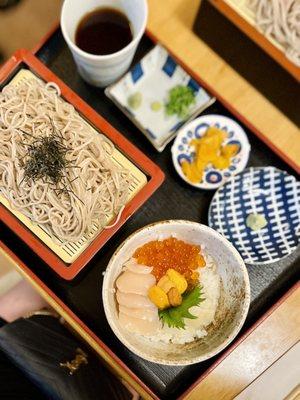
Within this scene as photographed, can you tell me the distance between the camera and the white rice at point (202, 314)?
167 centimetres

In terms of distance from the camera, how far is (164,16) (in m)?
1.88

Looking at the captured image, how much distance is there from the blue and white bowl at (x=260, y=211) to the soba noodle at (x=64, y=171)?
347 millimetres

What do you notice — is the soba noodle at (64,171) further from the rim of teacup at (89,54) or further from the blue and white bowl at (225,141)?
the blue and white bowl at (225,141)

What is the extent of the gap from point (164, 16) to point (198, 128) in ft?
1.29

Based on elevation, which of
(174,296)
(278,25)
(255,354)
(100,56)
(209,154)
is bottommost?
(255,354)

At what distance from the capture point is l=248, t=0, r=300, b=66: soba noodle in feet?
5.28

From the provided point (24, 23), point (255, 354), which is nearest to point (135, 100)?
point (255, 354)

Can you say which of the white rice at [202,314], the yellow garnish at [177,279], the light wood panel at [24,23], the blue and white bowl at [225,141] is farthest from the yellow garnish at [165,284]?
the light wood panel at [24,23]

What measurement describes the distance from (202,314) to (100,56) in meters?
0.80

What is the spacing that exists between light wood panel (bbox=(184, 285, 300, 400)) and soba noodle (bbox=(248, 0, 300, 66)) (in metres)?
0.73

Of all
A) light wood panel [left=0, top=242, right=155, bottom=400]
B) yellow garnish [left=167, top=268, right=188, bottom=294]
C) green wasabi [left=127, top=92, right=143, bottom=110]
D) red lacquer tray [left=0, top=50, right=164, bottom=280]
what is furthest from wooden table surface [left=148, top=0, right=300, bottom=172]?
light wood panel [left=0, top=242, right=155, bottom=400]

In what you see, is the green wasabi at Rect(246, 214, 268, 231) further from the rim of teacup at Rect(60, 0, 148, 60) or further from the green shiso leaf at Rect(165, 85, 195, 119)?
the rim of teacup at Rect(60, 0, 148, 60)

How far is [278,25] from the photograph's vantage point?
5.30 feet

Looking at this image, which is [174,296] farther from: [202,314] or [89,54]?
[89,54]
